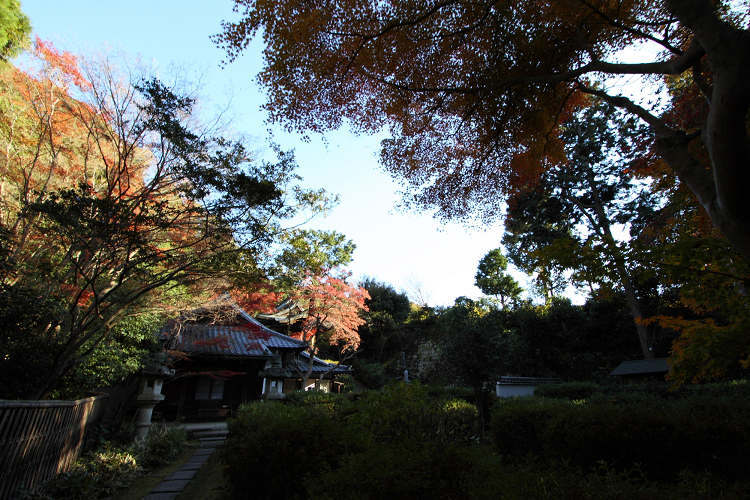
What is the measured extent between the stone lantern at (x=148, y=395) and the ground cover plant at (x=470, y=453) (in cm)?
424

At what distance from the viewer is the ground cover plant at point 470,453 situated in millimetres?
1889

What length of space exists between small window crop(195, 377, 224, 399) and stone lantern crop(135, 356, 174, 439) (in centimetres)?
470

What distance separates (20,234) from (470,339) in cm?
1095

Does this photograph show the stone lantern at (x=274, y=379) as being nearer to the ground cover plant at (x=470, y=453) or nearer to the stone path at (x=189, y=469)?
the stone path at (x=189, y=469)

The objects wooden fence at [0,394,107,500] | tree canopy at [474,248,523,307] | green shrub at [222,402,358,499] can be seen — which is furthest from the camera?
tree canopy at [474,248,523,307]

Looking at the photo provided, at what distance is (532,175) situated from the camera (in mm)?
6445

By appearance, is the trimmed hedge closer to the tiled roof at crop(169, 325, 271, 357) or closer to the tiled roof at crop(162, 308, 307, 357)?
the tiled roof at crop(162, 308, 307, 357)

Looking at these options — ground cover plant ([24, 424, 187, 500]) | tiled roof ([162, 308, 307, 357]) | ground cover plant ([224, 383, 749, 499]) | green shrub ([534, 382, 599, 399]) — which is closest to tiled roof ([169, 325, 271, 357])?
tiled roof ([162, 308, 307, 357])

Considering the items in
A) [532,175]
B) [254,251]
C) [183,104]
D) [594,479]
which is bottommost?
[594,479]

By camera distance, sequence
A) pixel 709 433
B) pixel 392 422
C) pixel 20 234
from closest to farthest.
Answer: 1. pixel 392 422
2. pixel 709 433
3. pixel 20 234


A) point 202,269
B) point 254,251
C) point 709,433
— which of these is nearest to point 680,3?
point 709,433

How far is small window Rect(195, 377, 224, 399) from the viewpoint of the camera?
1282cm

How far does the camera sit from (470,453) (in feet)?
7.45

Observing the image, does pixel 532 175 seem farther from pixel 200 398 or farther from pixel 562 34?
pixel 200 398
